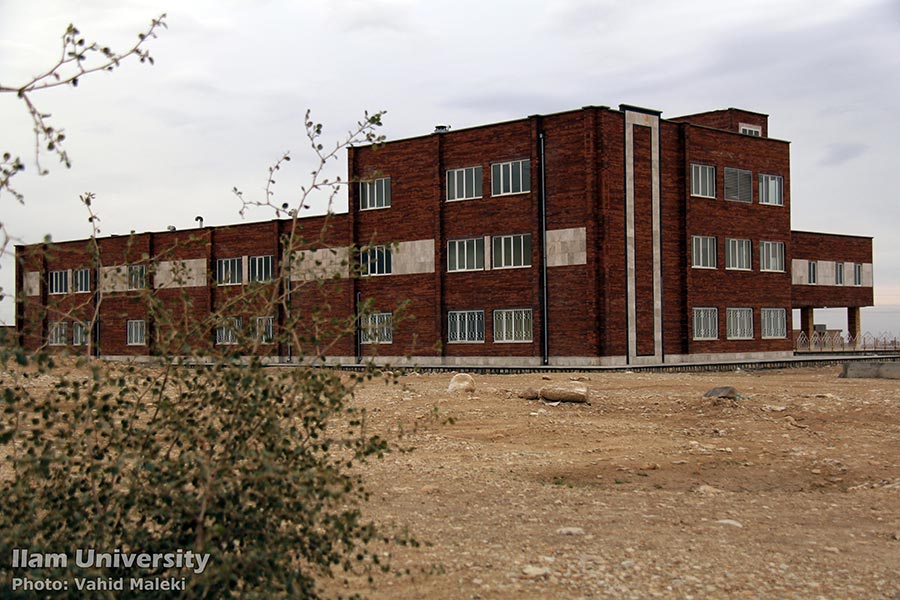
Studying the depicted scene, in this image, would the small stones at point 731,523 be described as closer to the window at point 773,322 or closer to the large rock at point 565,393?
the large rock at point 565,393

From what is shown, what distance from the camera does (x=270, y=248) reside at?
157ft

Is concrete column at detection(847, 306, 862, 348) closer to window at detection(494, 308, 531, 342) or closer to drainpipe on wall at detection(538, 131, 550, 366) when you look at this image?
drainpipe on wall at detection(538, 131, 550, 366)

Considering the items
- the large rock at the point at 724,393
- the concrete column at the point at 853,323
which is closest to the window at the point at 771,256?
A: the concrete column at the point at 853,323

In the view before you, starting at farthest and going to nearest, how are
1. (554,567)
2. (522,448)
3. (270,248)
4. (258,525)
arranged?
(270,248)
(522,448)
(554,567)
(258,525)

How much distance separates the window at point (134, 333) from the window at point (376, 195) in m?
17.8

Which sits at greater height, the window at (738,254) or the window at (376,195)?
the window at (376,195)

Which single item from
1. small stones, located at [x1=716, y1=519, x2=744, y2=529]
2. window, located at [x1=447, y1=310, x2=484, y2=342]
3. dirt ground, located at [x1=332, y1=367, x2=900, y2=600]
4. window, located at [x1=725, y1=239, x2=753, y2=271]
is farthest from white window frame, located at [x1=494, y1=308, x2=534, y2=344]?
small stones, located at [x1=716, y1=519, x2=744, y2=529]

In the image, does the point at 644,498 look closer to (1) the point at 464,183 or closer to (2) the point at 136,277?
(2) the point at 136,277

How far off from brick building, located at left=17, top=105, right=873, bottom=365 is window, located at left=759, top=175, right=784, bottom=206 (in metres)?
0.09

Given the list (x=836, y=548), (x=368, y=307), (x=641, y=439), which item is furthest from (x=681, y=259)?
(x=368, y=307)

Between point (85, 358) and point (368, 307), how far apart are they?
162 centimetres

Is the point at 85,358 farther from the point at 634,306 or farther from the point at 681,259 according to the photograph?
the point at 681,259

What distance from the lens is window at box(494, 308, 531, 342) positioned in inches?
1491

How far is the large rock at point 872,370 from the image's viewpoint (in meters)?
27.9
